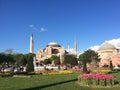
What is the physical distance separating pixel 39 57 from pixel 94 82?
89.9 metres

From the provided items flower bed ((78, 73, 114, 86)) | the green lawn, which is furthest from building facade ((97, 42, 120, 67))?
flower bed ((78, 73, 114, 86))

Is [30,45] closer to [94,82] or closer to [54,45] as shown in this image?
[54,45]

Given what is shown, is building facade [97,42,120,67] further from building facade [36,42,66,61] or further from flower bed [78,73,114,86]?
flower bed [78,73,114,86]

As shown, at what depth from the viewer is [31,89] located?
12.0 meters

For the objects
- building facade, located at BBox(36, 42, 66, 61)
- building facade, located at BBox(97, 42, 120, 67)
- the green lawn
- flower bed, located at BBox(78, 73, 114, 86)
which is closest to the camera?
the green lawn

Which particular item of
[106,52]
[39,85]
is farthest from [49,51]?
[39,85]

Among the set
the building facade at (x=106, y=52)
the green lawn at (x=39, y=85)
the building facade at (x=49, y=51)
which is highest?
the building facade at (x=49, y=51)

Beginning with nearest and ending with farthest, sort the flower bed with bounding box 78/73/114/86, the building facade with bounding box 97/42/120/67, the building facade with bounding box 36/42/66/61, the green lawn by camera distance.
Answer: the green lawn → the flower bed with bounding box 78/73/114/86 → the building facade with bounding box 97/42/120/67 → the building facade with bounding box 36/42/66/61

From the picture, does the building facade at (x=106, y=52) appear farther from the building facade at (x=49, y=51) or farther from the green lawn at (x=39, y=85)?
the green lawn at (x=39, y=85)

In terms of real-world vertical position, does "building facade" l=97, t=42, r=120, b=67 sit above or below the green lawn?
above

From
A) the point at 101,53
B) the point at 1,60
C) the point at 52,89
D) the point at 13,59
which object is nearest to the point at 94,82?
the point at 52,89

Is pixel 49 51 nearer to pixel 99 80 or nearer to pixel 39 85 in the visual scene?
pixel 99 80

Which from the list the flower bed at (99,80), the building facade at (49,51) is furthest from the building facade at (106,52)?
the flower bed at (99,80)

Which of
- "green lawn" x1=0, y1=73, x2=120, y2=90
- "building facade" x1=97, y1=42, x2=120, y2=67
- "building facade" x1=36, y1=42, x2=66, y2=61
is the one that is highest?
"building facade" x1=36, y1=42, x2=66, y2=61
